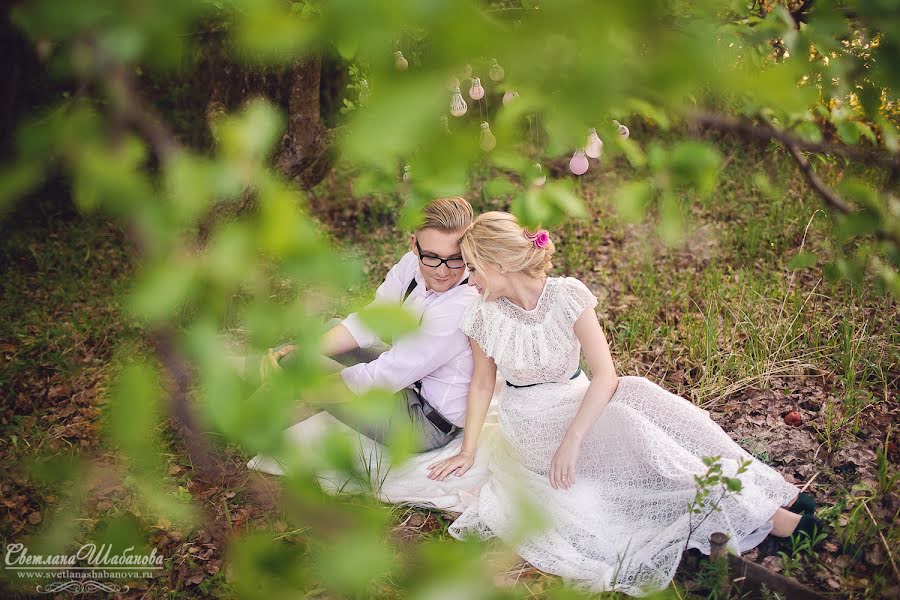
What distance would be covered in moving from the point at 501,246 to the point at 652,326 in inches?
88.7

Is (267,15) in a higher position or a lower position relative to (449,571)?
higher

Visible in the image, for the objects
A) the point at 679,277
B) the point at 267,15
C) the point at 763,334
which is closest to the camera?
the point at 267,15

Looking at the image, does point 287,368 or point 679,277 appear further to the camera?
point 679,277

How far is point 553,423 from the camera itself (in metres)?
3.19

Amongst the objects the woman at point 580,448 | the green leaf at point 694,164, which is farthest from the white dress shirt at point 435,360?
the green leaf at point 694,164

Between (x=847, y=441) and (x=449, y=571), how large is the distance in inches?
137

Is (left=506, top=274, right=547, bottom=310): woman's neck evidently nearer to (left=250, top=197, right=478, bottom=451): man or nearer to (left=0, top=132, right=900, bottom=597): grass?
(left=250, top=197, right=478, bottom=451): man

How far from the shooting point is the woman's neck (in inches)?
121

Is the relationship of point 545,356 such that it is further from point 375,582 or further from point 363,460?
point 375,582

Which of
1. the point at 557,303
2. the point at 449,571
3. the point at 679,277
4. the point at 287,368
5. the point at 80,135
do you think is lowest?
the point at 679,277

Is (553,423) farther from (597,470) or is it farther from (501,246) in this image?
(501,246)

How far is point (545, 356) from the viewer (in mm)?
3129

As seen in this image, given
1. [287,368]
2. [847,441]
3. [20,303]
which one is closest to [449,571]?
[287,368]

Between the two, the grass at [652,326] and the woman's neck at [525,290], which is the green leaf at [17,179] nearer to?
the grass at [652,326]
